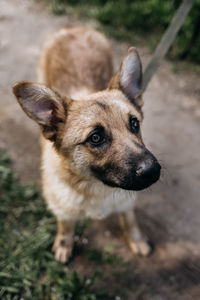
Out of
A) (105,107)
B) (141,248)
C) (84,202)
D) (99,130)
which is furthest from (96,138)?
(141,248)

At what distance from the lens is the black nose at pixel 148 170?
2084 mm

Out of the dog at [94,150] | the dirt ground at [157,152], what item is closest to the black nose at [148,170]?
the dog at [94,150]

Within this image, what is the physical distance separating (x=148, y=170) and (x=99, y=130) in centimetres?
66

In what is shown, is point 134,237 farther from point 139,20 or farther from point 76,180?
point 139,20

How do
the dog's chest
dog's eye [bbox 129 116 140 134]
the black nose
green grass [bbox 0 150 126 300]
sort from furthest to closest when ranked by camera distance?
green grass [bbox 0 150 126 300]
the dog's chest
dog's eye [bbox 129 116 140 134]
the black nose

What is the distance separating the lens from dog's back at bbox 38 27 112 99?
12.2ft

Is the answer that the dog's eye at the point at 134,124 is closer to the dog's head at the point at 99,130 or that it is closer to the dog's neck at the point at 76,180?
the dog's head at the point at 99,130

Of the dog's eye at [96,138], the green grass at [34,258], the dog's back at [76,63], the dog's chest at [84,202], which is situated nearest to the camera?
the dog's eye at [96,138]

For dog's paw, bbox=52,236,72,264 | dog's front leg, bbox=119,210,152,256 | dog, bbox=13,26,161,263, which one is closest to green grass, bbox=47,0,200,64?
dog, bbox=13,26,161,263

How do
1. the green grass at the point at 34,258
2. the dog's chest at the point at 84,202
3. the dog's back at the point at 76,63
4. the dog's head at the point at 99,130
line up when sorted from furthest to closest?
→ the dog's back at the point at 76,63 < the green grass at the point at 34,258 < the dog's chest at the point at 84,202 < the dog's head at the point at 99,130

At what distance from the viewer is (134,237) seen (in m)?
3.57

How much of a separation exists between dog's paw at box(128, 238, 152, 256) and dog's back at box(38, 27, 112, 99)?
2213 mm

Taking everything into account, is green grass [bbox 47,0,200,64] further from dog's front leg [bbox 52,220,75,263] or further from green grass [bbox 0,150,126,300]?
dog's front leg [bbox 52,220,75,263]

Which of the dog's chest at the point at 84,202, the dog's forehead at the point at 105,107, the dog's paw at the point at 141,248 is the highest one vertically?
the dog's forehead at the point at 105,107
